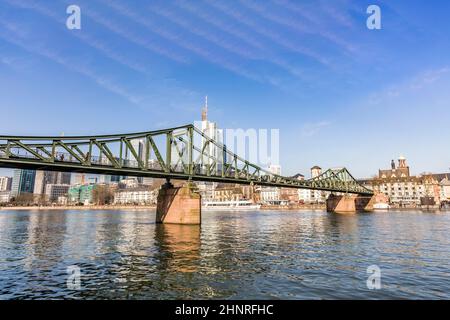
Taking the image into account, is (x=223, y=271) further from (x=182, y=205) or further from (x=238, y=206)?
(x=238, y=206)

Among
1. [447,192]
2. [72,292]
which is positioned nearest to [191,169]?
→ [72,292]

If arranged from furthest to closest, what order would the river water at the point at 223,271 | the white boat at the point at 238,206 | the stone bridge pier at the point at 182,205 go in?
the white boat at the point at 238,206
the stone bridge pier at the point at 182,205
the river water at the point at 223,271

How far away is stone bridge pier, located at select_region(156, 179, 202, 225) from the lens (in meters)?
61.5

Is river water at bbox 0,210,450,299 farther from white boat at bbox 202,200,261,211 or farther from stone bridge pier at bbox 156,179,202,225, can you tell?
white boat at bbox 202,200,261,211

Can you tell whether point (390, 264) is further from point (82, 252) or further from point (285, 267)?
point (82, 252)

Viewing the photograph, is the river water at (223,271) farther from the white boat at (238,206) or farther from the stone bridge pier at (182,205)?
the white boat at (238,206)

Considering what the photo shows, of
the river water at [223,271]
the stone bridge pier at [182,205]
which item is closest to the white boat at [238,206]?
the stone bridge pier at [182,205]

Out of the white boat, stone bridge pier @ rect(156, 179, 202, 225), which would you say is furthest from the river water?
the white boat

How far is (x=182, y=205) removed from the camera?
6212 cm

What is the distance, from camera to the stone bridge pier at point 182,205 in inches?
2420

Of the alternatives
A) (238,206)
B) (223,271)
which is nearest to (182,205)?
(223,271)

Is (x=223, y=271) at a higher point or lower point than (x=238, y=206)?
lower
